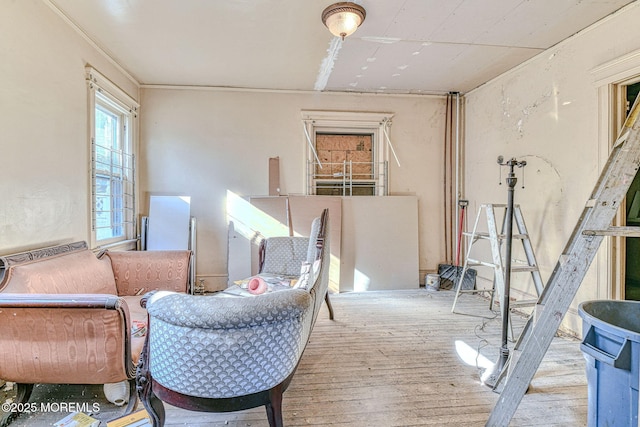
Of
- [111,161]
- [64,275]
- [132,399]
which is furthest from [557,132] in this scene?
[111,161]

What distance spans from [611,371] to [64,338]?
2.38 metres

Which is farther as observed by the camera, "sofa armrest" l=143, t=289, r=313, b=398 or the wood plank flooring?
the wood plank flooring

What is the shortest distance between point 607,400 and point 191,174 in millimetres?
4094

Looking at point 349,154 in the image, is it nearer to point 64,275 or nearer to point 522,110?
point 522,110

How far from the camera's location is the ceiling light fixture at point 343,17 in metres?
2.28

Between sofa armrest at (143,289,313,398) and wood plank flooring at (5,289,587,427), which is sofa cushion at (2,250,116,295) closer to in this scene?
wood plank flooring at (5,289,587,427)

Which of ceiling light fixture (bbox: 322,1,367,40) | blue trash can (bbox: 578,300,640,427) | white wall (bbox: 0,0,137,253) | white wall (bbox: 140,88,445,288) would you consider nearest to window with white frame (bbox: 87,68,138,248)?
white wall (bbox: 0,0,137,253)

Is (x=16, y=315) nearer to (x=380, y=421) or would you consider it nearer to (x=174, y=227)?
(x=380, y=421)

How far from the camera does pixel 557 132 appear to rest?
2.95 meters

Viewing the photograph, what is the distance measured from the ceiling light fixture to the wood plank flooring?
97.9 inches

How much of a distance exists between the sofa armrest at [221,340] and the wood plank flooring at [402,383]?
0.57m

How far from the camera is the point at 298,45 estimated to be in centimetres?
294

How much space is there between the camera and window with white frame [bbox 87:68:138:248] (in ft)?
9.59

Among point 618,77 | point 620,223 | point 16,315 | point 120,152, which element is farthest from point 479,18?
point 120,152
